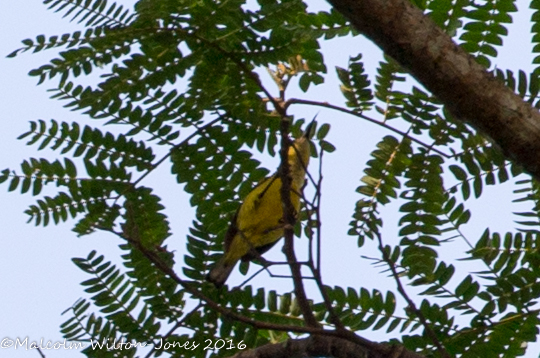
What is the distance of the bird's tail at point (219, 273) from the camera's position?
249 cm

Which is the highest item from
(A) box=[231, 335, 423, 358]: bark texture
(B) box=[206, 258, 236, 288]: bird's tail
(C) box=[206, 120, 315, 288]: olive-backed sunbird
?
(C) box=[206, 120, 315, 288]: olive-backed sunbird

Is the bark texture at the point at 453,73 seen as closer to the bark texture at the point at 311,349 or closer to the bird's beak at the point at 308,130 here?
the bird's beak at the point at 308,130

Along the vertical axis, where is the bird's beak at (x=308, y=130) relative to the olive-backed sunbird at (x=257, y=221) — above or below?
above

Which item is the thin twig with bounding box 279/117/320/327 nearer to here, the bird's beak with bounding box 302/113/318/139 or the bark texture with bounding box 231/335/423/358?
the bark texture with bounding box 231/335/423/358

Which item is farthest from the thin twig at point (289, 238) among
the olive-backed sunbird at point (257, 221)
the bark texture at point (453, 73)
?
the bark texture at point (453, 73)

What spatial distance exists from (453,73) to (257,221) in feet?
5.34

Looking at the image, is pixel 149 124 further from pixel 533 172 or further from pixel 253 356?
pixel 533 172

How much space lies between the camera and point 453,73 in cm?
203

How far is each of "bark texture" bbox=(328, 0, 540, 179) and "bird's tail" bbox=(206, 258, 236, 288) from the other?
2.83ft

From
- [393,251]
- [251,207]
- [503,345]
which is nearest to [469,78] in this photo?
[393,251]

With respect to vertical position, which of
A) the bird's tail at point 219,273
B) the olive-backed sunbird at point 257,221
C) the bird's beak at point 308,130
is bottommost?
the bird's tail at point 219,273

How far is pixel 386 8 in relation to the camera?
6.63 ft

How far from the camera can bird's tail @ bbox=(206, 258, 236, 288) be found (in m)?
2.49

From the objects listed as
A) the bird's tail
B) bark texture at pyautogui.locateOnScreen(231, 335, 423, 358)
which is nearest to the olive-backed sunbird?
the bird's tail
